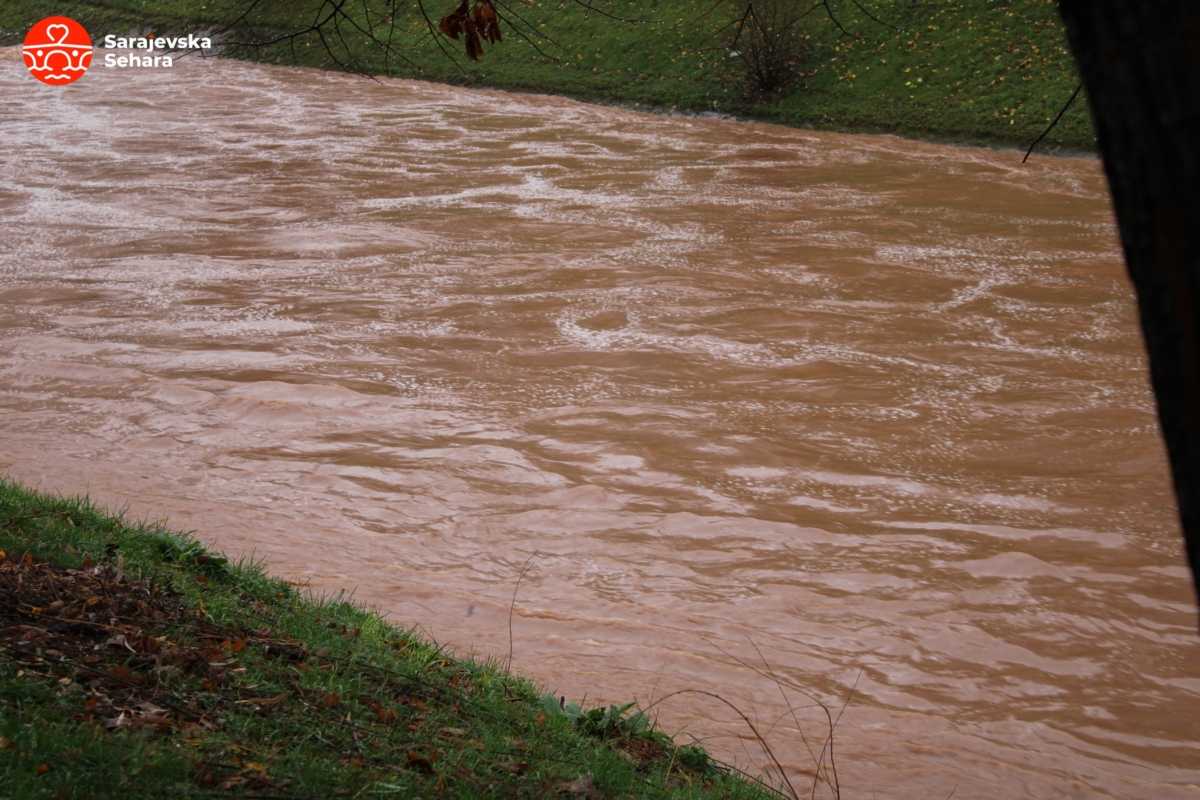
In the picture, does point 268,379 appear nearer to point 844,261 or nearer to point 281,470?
point 281,470

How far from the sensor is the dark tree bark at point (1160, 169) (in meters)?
1.92

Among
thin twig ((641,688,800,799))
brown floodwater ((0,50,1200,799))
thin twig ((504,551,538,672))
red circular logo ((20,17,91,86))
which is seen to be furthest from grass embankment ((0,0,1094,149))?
thin twig ((641,688,800,799))

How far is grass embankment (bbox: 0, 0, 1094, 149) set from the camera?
26094 millimetres

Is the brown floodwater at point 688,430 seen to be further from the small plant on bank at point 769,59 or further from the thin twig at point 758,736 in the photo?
the small plant on bank at point 769,59

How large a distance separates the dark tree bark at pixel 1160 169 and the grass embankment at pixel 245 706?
2818 millimetres

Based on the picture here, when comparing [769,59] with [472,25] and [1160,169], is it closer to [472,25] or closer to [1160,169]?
[472,25]

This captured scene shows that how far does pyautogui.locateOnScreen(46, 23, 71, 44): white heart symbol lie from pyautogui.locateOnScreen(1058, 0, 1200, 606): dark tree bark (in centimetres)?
4597

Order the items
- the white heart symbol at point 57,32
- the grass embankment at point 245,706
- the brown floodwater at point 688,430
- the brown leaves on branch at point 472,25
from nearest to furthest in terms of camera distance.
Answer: the grass embankment at point 245,706
the brown leaves on branch at point 472,25
the brown floodwater at point 688,430
the white heart symbol at point 57,32

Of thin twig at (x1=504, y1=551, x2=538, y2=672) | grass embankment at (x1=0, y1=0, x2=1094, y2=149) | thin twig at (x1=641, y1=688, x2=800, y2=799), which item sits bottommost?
thin twig at (x1=504, y1=551, x2=538, y2=672)

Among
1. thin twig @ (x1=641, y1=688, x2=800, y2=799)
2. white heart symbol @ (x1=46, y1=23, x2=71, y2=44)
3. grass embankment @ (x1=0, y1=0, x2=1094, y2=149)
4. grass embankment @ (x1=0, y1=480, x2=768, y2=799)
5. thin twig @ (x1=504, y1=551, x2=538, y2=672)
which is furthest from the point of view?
white heart symbol @ (x1=46, y1=23, x2=71, y2=44)

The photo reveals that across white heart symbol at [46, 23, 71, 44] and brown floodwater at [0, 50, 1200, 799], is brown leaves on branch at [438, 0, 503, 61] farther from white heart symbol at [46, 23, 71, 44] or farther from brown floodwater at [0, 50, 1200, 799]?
white heart symbol at [46, 23, 71, 44]

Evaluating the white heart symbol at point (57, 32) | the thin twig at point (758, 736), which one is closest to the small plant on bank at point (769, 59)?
the thin twig at point (758, 736)

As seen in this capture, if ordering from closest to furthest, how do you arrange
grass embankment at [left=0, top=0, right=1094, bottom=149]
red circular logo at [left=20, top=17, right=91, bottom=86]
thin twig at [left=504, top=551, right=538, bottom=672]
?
thin twig at [left=504, top=551, right=538, bottom=672]
grass embankment at [left=0, top=0, right=1094, bottom=149]
red circular logo at [left=20, top=17, right=91, bottom=86]

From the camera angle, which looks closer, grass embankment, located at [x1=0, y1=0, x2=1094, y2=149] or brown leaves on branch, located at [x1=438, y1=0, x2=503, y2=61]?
brown leaves on branch, located at [x1=438, y1=0, x2=503, y2=61]
